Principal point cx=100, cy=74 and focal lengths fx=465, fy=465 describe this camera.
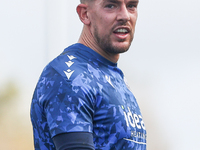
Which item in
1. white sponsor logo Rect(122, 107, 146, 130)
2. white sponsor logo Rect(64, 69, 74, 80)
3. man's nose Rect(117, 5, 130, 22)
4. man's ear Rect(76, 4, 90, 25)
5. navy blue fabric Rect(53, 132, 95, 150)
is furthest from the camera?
man's ear Rect(76, 4, 90, 25)

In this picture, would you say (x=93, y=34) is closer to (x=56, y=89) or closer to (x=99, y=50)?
(x=99, y=50)

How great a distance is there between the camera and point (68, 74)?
238 cm

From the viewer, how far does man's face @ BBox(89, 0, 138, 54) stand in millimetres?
2727

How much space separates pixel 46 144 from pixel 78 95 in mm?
364

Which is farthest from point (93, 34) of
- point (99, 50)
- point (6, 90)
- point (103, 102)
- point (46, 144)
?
point (6, 90)

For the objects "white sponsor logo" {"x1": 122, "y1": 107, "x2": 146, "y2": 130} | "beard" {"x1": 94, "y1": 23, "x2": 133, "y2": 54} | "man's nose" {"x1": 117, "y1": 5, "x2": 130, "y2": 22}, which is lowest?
"white sponsor logo" {"x1": 122, "y1": 107, "x2": 146, "y2": 130}

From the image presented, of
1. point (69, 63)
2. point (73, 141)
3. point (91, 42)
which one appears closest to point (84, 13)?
point (91, 42)

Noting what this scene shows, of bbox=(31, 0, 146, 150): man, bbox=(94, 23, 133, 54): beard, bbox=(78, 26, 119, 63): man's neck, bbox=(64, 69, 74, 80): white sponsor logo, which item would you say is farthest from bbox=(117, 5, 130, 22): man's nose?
bbox=(64, 69, 74, 80): white sponsor logo

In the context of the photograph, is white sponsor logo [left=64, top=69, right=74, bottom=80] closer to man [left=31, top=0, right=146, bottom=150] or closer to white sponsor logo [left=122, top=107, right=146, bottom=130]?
man [left=31, top=0, right=146, bottom=150]

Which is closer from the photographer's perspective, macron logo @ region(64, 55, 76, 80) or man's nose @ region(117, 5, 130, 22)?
macron logo @ region(64, 55, 76, 80)

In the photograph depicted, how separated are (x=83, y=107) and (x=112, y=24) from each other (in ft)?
2.22

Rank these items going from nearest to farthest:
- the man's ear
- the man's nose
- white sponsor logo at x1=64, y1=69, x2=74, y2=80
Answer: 1. white sponsor logo at x1=64, y1=69, x2=74, y2=80
2. the man's nose
3. the man's ear

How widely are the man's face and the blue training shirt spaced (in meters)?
0.14

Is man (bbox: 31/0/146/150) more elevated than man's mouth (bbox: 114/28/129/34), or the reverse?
man's mouth (bbox: 114/28/129/34)
